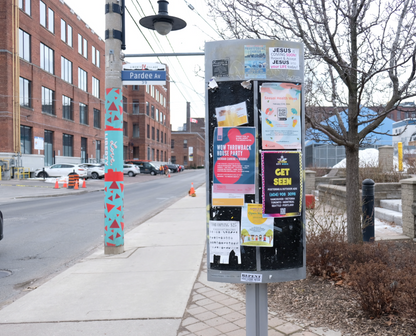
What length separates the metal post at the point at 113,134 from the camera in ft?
23.0

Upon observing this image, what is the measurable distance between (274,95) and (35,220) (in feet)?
36.0

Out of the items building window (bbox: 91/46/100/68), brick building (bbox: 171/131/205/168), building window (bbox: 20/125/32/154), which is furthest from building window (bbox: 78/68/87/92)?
brick building (bbox: 171/131/205/168)

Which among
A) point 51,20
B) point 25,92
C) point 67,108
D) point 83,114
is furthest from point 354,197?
point 83,114

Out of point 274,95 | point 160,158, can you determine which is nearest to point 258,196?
point 274,95

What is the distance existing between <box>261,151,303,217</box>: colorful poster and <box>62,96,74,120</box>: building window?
135ft

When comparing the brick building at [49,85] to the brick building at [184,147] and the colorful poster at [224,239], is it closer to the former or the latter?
the colorful poster at [224,239]

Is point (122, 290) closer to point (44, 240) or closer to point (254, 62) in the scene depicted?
point (254, 62)

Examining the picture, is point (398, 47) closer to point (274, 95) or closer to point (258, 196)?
point (274, 95)

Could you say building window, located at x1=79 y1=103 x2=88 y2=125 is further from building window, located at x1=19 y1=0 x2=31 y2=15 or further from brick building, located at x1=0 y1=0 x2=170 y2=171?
building window, located at x1=19 y1=0 x2=31 y2=15

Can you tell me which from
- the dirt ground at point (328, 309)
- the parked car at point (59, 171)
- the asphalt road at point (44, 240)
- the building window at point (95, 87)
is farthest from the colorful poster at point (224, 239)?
the building window at point (95, 87)

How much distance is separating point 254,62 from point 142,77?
473 centimetres

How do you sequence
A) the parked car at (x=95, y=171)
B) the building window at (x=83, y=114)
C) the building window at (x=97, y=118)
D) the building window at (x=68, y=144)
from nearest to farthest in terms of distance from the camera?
the parked car at (x=95, y=171), the building window at (x=68, y=144), the building window at (x=83, y=114), the building window at (x=97, y=118)

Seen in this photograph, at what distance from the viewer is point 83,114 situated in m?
45.9

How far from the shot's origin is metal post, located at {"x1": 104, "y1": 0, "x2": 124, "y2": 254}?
23.0ft
